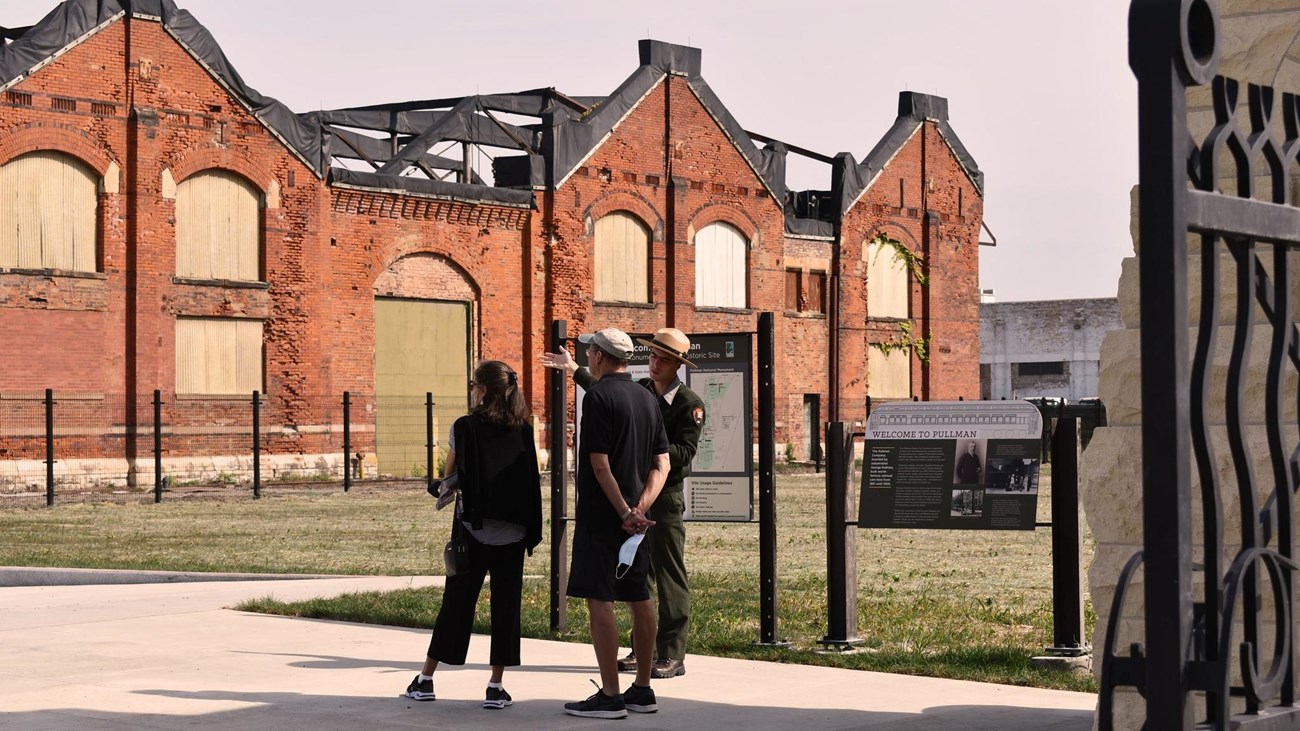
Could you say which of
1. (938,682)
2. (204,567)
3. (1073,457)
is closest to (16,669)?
(938,682)

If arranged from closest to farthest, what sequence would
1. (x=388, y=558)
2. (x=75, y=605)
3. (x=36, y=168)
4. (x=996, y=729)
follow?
(x=996, y=729) < (x=75, y=605) < (x=388, y=558) < (x=36, y=168)

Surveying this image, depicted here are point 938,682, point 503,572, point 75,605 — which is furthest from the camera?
point 75,605

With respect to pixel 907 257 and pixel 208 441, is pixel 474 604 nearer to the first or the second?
pixel 208 441

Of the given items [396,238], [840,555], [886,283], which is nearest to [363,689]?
[840,555]

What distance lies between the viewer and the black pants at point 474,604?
30.1 feet

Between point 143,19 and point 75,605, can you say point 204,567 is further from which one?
point 143,19

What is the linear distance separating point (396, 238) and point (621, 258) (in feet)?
23.4

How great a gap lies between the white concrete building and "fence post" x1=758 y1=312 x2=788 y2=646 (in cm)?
7571

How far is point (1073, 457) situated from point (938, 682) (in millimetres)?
1677

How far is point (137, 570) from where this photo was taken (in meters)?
16.8

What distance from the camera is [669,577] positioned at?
10.0m

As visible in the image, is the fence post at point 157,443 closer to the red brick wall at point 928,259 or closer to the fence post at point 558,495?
the fence post at point 558,495

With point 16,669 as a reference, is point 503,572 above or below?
above

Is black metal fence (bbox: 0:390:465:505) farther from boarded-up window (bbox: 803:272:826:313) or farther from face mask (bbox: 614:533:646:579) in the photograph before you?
face mask (bbox: 614:533:646:579)
